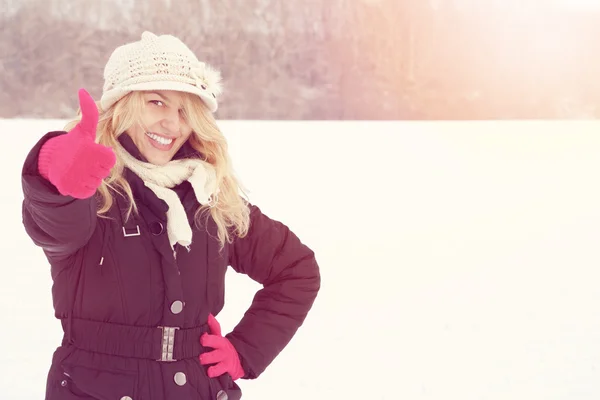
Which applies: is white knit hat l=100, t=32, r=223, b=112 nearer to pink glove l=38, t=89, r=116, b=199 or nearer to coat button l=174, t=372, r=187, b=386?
pink glove l=38, t=89, r=116, b=199

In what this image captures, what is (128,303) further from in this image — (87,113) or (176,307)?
(87,113)

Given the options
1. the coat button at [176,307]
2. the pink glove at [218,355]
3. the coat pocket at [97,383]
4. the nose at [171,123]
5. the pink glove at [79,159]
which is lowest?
the coat pocket at [97,383]

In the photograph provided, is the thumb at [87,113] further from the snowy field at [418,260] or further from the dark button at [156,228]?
the snowy field at [418,260]

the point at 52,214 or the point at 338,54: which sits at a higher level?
the point at 338,54

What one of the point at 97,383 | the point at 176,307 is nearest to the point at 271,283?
the point at 176,307

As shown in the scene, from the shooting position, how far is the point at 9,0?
4430mm

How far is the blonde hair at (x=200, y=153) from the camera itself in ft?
4.58

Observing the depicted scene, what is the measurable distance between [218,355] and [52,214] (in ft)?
1.49

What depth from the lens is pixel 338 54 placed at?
4.76 meters

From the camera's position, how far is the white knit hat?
1.43 metres

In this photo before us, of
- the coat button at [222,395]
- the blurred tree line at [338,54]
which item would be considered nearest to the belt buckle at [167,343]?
the coat button at [222,395]

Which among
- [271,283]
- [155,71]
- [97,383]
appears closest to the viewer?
[97,383]

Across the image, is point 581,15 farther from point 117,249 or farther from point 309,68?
point 117,249

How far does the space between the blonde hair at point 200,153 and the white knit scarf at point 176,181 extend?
0.08 ft
